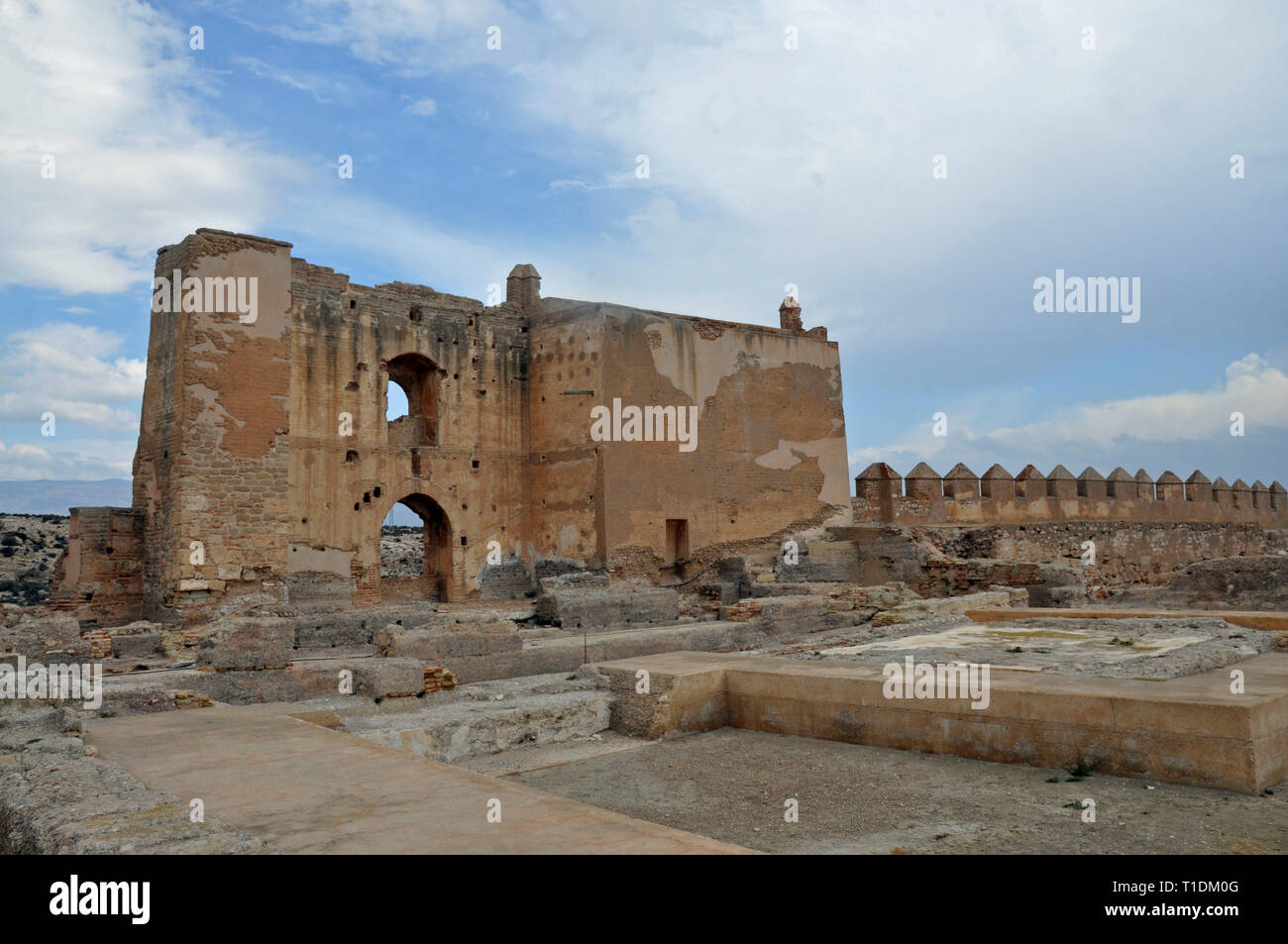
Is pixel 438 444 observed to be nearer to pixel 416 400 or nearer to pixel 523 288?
pixel 416 400

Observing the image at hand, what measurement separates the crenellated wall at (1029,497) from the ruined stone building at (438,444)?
71.4 inches

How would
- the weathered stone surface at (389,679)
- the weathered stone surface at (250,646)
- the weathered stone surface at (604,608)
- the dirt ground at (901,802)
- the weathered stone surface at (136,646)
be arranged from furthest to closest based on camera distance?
the weathered stone surface at (604,608) < the weathered stone surface at (136,646) < the weathered stone surface at (250,646) < the weathered stone surface at (389,679) < the dirt ground at (901,802)

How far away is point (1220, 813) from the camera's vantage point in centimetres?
414

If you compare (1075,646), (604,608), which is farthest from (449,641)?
(1075,646)

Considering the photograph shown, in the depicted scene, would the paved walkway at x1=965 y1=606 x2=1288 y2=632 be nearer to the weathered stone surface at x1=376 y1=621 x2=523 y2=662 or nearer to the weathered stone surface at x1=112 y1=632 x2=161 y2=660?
the weathered stone surface at x1=376 y1=621 x2=523 y2=662

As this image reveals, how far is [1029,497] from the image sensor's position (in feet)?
69.1

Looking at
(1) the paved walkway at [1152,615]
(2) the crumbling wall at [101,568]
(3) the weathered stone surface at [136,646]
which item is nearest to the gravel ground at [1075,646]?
(1) the paved walkway at [1152,615]

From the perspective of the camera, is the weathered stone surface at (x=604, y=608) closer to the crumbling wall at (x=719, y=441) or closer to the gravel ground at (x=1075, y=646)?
the gravel ground at (x=1075, y=646)

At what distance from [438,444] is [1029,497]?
528 inches

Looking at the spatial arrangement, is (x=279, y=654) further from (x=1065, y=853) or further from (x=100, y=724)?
(x=1065, y=853)

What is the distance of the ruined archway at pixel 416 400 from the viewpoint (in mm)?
18078

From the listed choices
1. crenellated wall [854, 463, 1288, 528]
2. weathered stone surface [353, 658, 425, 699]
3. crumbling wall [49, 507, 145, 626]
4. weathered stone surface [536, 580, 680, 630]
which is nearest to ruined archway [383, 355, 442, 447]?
crumbling wall [49, 507, 145, 626]

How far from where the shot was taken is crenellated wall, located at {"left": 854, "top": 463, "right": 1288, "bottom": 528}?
65.6ft
